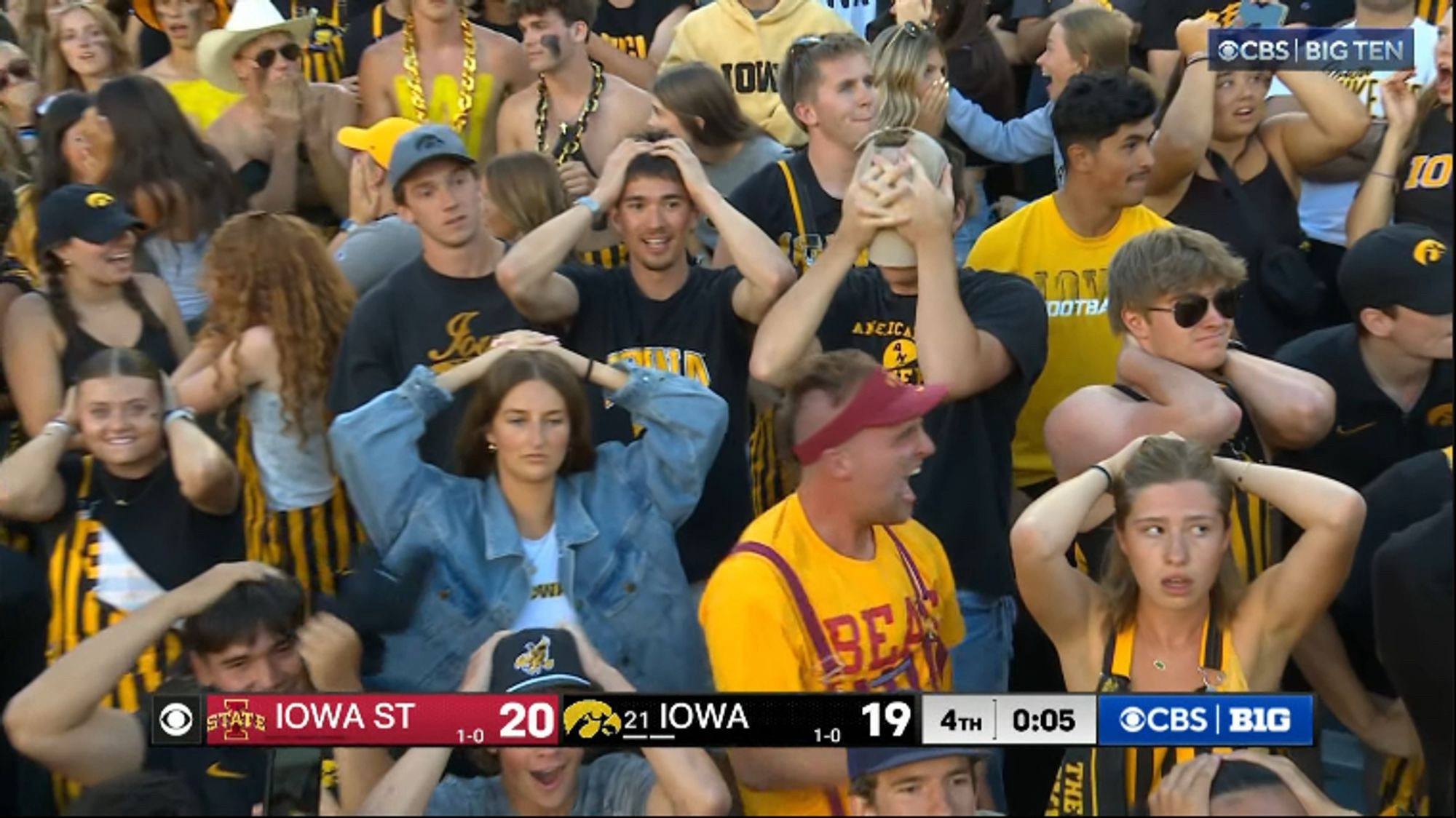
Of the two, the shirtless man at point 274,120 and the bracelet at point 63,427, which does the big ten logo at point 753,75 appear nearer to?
the shirtless man at point 274,120

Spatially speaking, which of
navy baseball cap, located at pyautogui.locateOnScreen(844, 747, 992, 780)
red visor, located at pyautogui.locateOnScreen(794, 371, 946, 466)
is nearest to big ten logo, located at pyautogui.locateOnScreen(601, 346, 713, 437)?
red visor, located at pyautogui.locateOnScreen(794, 371, 946, 466)

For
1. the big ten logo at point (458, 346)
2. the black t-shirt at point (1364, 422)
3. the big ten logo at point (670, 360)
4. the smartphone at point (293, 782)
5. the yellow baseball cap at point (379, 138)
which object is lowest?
the smartphone at point (293, 782)

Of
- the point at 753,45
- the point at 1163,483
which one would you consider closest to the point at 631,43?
the point at 753,45

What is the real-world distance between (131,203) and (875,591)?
262 centimetres

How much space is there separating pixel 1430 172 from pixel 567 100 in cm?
252

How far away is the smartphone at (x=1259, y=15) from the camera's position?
6000mm

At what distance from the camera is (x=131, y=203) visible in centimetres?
559

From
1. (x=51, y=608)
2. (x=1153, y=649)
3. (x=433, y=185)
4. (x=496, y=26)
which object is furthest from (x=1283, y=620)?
(x=496, y=26)

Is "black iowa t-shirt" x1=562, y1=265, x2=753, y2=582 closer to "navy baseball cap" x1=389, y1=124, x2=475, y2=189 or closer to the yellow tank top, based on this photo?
"navy baseball cap" x1=389, y1=124, x2=475, y2=189

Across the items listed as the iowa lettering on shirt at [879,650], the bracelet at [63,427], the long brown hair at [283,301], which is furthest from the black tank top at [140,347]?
A: the iowa lettering on shirt at [879,650]

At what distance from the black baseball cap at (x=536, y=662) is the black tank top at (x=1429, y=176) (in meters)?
2.80

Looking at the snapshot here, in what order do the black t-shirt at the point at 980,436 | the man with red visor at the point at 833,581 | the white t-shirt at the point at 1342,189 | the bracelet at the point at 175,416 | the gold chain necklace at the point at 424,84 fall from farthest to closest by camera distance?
1. the gold chain necklace at the point at 424,84
2. the white t-shirt at the point at 1342,189
3. the black t-shirt at the point at 980,436
4. the bracelet at the point at 175,416
5. the man with red visor at the point at 833,581

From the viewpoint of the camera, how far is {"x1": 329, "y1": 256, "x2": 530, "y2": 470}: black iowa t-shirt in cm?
480

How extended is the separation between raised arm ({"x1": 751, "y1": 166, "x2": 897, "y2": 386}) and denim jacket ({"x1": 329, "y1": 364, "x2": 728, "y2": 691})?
26cm
